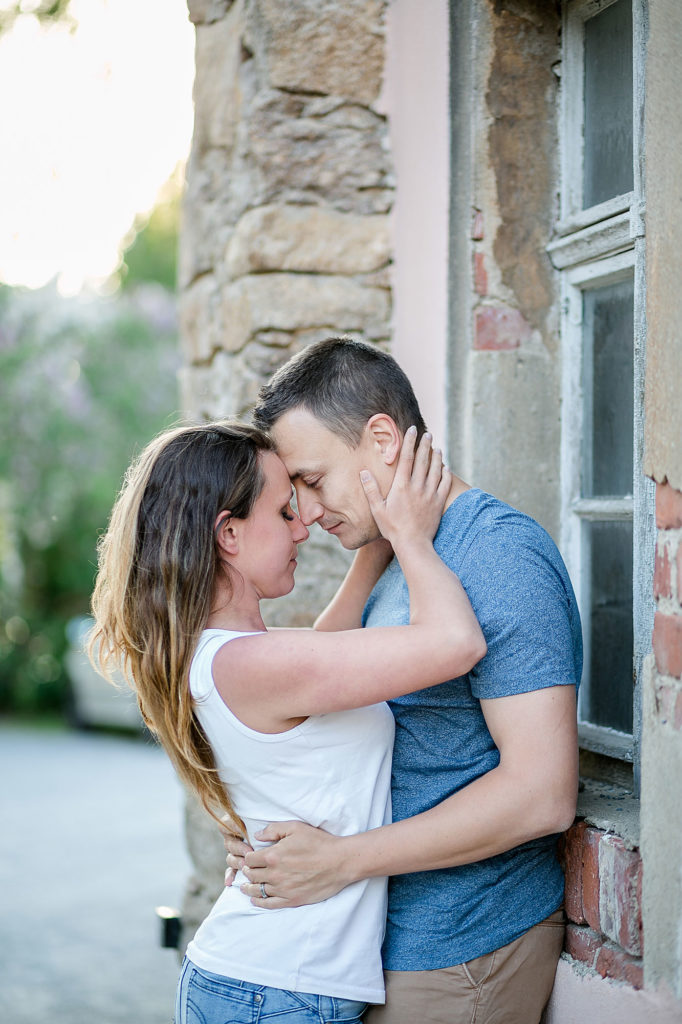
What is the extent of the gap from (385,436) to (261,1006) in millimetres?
1090

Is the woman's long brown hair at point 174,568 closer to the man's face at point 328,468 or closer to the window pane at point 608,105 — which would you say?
the man's face at point 328,468

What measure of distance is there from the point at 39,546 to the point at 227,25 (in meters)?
12.0

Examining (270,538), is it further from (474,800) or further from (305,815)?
(474,800)

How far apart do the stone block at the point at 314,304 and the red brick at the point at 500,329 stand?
478 millimetres

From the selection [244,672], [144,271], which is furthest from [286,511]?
[144,271]

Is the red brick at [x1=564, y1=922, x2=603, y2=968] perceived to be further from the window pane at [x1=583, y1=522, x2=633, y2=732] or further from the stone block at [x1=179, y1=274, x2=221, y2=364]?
the stone block at [x1=179, y1=274, x2=221, y2=364]

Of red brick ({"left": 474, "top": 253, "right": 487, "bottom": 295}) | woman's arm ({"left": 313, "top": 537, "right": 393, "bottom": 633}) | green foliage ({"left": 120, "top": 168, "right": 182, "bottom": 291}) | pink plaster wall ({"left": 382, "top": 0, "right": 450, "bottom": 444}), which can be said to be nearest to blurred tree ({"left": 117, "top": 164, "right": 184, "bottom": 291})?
green foliage ({"left": 120, "top": 168, "right": 182, "bottom": 291})

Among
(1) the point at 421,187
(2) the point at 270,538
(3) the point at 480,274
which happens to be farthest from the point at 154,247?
(2) the point at 270,538

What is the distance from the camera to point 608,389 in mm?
2451

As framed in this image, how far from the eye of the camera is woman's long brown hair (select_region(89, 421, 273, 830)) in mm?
1894

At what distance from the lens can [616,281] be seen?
239 cm

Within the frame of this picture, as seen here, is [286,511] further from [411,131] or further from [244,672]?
[411,131]

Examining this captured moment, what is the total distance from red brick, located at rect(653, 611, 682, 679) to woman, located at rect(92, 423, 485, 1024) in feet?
1.07

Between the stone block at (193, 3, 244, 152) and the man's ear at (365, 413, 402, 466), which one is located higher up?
the stone block at (193, 3, 244, 152)
